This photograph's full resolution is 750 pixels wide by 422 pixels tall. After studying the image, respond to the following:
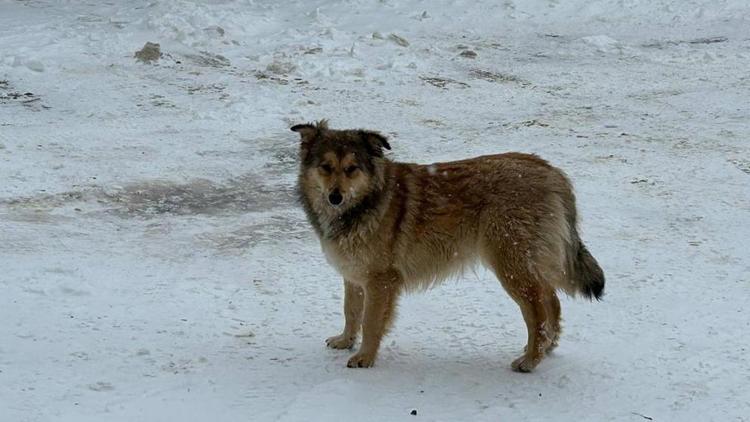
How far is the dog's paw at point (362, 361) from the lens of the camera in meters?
5.95

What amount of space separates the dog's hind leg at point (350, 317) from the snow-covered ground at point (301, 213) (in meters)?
0.13

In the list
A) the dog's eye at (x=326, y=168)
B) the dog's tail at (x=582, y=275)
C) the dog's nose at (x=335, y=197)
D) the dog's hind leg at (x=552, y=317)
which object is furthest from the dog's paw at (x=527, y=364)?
the dog's eye at (x=326, y=168)

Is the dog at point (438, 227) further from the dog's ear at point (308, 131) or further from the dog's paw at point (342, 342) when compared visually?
the dog's paw at point (342, 342)

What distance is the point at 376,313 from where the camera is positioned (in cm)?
591

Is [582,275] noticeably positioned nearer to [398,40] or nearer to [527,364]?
[527,364]

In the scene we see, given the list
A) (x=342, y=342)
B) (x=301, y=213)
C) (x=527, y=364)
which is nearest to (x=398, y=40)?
(x=301, y=213)

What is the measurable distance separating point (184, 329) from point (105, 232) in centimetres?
248

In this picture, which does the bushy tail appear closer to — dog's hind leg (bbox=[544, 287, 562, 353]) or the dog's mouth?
dog's hind leg (bbox=[544, 287, 562, 353])

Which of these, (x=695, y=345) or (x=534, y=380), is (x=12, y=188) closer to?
(x=534, y=380)

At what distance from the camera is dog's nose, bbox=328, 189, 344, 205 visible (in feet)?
18.6

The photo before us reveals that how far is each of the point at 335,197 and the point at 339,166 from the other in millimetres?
212

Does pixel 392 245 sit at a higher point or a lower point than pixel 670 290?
higher

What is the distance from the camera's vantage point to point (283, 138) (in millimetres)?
11969

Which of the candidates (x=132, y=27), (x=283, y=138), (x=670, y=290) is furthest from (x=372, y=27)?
(x=670, y=290)
